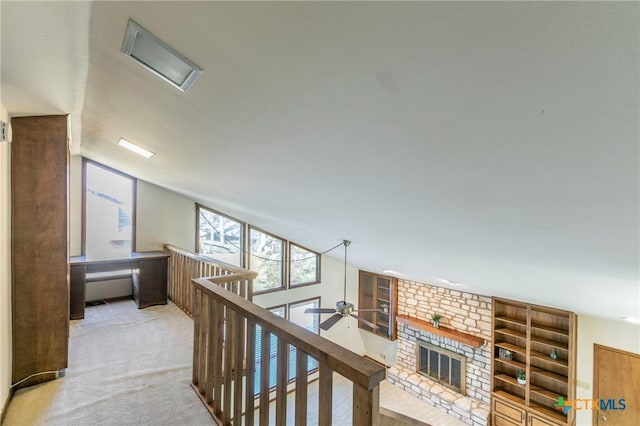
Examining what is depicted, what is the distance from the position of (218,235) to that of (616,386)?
7.54 m

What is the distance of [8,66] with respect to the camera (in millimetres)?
1572

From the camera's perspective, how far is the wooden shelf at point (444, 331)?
6234 mm

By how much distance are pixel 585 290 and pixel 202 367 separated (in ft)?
13.0

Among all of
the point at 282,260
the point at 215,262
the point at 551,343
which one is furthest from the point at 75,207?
the point at 551,343

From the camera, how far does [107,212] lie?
541cm

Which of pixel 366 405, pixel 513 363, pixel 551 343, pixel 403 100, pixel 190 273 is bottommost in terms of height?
pixel 513 363

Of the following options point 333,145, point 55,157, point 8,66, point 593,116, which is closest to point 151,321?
point 55,157

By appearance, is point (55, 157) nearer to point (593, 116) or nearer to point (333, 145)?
point (333, 145)

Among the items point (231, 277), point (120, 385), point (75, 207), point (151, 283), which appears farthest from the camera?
point (75, 207)

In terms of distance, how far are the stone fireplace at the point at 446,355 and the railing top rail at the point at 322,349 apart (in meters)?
6.12

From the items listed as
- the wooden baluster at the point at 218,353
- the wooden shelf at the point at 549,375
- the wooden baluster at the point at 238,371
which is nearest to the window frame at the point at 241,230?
the wooden baluster at the point at 218,353

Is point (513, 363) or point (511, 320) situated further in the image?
point (511, 320)

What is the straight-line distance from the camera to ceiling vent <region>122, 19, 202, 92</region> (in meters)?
1.27

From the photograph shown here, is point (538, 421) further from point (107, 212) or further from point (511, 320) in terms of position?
point (107, 212)
